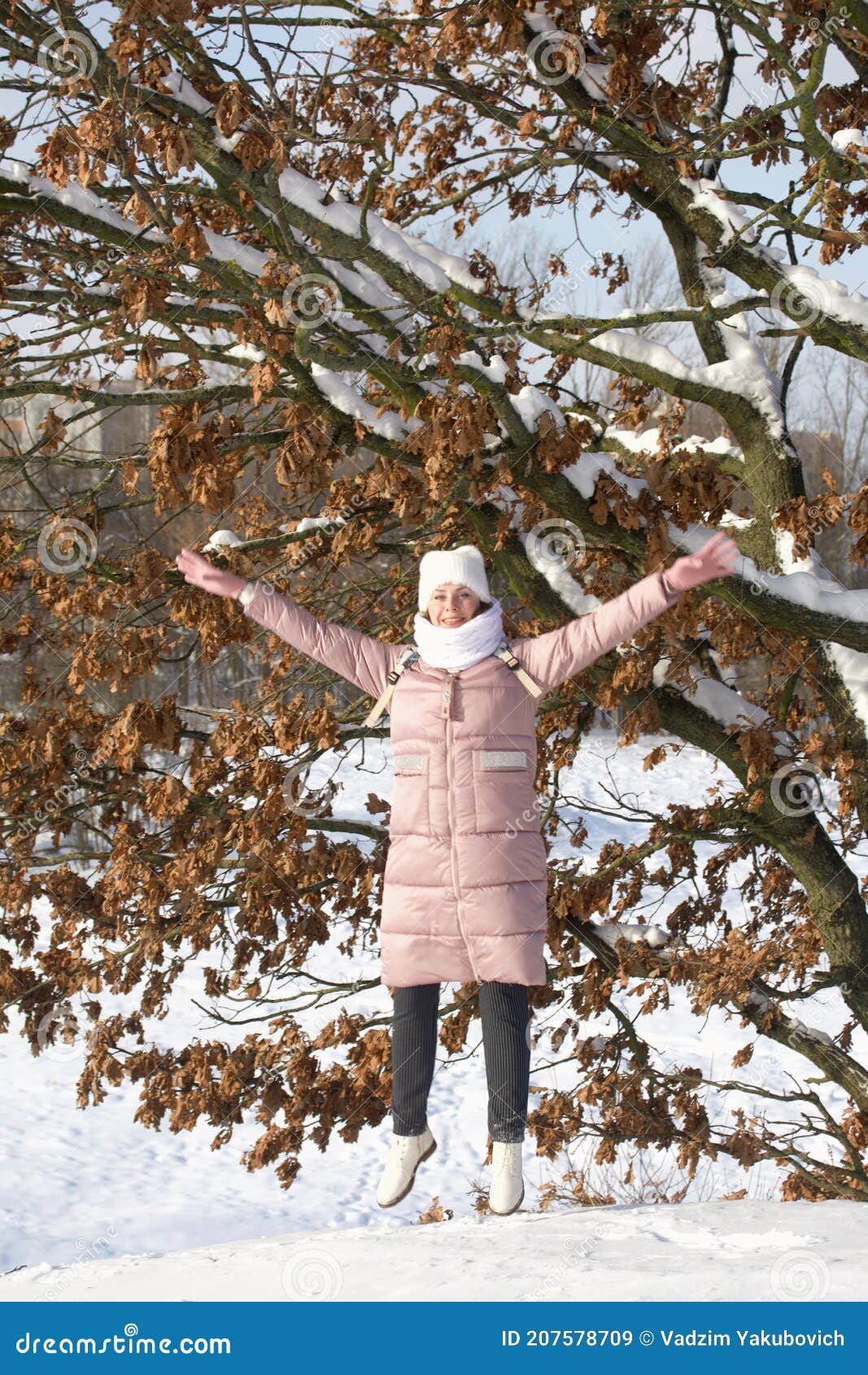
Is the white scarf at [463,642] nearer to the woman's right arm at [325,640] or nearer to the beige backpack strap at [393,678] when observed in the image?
the beige backpack strap at [393,678]

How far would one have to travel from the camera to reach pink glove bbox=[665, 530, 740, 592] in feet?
11.9

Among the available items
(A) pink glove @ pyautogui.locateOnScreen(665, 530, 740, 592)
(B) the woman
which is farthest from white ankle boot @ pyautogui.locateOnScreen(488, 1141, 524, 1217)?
(A) pink glove @ pyautogui.locateOnScreen(665, 530, 740, 592)

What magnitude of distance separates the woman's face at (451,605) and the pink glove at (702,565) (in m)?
0.65

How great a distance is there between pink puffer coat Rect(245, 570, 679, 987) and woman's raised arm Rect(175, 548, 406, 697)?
0.71 feet

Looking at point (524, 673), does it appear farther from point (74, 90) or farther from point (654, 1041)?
point (654, 1041)

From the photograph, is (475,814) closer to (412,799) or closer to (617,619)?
(412,799)

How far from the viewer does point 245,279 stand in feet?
16.1

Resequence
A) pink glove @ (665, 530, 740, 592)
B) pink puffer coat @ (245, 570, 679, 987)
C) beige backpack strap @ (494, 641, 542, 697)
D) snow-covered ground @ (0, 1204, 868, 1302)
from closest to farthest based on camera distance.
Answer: snow-covered ground @ (0, 1204, 868, 1302)
pink glove @ (665, 530, 740, 592)
pink puffer coat @ (245, 570, 679, 987)
beige backpack strap @ (494, 641, 542, 697)

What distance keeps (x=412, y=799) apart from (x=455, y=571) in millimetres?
736

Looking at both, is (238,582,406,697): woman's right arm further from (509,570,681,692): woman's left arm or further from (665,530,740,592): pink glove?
A: (665,530,740,592): pink glove

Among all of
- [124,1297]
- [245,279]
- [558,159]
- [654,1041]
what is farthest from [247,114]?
[654,1041]

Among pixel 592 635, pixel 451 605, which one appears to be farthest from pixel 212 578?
pixel 592 635

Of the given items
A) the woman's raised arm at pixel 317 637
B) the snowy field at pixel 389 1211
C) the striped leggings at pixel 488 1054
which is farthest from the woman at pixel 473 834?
the snowy field at pixel 389 1211

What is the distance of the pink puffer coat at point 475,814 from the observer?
3.75 meters
